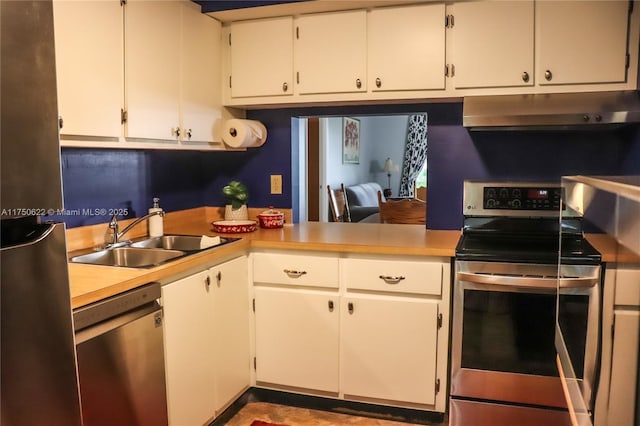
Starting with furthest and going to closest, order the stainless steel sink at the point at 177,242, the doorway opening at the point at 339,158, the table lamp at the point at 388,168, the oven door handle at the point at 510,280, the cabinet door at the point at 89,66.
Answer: the table lamp at the point at 388,168 → the doorway opening at the point at 339,158 → the stainless steel sink at the point at 177,242 → the oven door handle at the point at 510,280 → the cabinet door at the point at 89,66

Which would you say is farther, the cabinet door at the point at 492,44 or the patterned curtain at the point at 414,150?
the patterned curtain at the point at 414,150

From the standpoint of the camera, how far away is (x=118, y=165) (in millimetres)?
2730

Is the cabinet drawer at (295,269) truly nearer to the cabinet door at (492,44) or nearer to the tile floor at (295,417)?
the tile floor at (295,417)

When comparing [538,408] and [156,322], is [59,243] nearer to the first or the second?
[156,322]

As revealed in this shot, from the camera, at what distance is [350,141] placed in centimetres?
775

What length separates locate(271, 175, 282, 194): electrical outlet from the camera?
3.36 m

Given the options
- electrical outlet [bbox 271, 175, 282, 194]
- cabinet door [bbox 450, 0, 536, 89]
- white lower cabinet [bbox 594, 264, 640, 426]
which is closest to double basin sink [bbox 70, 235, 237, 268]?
electrical outlet [bbox 271, 175, 282, 194]

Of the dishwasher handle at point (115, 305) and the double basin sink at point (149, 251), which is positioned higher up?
the double basin sink at point (149, 251)

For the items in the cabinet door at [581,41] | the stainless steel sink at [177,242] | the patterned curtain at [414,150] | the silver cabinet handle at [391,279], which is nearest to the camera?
the cabinet door at [581,41]

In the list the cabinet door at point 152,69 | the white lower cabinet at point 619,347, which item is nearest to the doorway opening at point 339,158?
the cabinet door at point 152,69

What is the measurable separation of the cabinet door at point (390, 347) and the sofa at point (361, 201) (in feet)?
12.4

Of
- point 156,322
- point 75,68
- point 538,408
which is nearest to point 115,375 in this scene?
point 156,322

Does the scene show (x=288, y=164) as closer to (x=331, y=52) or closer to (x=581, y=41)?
(x=331, y=52)

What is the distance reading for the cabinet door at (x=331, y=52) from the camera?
2812 millimetres
